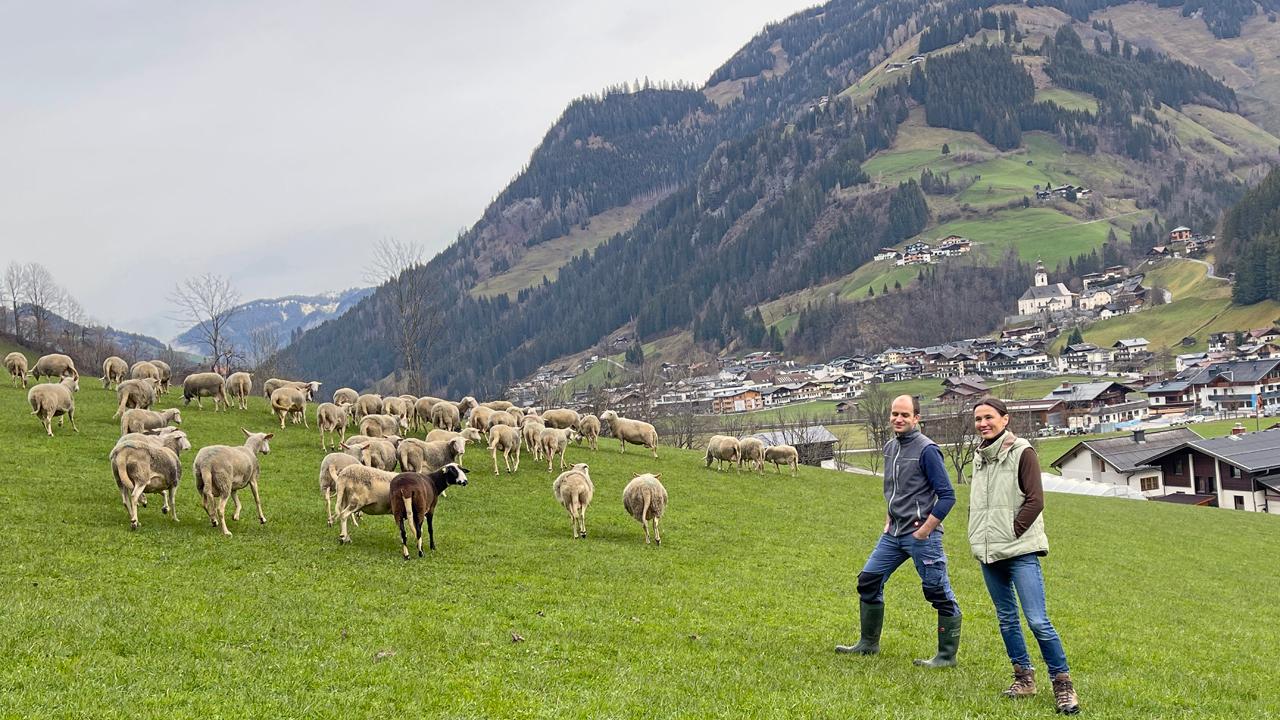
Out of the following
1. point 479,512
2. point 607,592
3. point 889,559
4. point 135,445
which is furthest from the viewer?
point 479,512

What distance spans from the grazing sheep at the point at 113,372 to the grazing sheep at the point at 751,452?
98.5 ft

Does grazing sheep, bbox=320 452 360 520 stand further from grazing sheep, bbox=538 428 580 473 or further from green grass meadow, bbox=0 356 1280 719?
grazing sheep, bbox=538 428 580 473

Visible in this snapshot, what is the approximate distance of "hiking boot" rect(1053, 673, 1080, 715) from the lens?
994 cm

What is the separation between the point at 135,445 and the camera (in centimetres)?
1831

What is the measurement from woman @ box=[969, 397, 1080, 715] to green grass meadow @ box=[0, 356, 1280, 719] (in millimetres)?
480

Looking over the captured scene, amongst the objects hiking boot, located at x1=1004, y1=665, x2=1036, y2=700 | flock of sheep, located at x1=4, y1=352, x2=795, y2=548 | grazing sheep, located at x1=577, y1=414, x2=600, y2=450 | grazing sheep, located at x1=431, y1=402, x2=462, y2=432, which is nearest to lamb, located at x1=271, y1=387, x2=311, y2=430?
flock of sheep, located at x1=4, y1=352, x2=795, y2=548

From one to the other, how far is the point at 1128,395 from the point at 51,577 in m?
179

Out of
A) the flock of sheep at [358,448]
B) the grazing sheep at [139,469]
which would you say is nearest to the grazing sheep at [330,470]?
the flock of sheep at [358,448]

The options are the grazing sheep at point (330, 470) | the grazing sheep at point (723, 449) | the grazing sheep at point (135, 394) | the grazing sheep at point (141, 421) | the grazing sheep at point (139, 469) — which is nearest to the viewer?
the grazing sheep at point (139, 469)

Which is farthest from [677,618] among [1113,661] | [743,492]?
[743,492]

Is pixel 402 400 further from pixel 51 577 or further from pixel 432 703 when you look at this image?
pixel 432 703

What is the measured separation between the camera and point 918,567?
11922mm

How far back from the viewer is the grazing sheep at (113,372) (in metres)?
40.7

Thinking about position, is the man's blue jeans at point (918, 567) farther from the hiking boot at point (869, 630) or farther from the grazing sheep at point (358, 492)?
the grazing sheep at point (358, 492)
